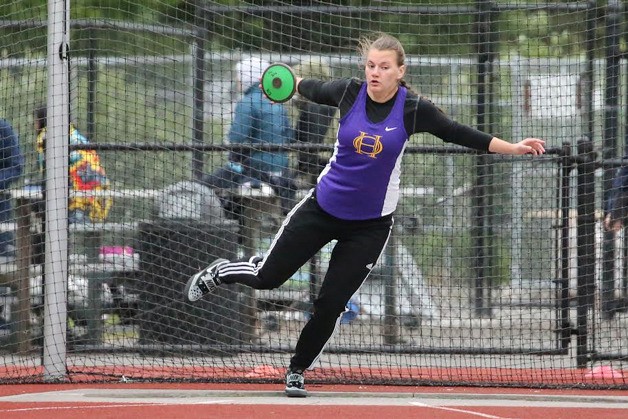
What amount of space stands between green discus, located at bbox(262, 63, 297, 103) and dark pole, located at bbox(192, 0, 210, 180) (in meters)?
1.89

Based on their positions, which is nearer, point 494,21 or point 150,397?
point 150,397

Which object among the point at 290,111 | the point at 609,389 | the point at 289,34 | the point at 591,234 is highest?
the point at 289,34

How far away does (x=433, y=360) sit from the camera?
29.2 ft

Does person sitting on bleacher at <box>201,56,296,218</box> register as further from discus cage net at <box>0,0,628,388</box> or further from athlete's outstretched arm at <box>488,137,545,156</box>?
athlete's outstretched arm at <box>488,137,545,156</box>

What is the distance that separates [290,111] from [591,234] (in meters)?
2.52

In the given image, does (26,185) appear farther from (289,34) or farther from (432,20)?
(432,20)

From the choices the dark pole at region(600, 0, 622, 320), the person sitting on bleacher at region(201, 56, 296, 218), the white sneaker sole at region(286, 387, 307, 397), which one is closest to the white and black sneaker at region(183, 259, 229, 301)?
the white sneaker sole at region(286, 387, 307, 397)

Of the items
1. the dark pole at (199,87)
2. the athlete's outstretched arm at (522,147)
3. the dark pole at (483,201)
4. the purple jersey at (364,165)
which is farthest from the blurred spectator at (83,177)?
the athlete's outstretched arm at (522,147)

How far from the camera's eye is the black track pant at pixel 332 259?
6.77 metres

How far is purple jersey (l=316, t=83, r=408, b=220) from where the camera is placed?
663 cm

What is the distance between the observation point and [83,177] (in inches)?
346

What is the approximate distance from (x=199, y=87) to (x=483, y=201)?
7.98 ft

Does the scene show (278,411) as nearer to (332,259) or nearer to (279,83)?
(332,259)

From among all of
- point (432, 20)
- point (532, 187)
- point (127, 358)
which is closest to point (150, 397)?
point (127, 358)
